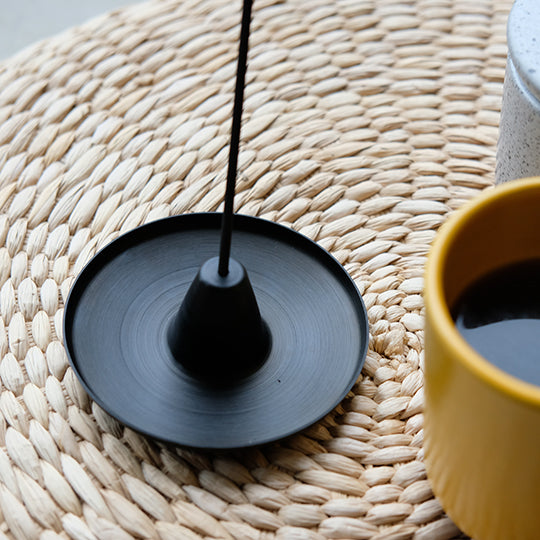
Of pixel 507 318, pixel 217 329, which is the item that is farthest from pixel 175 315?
pixel 507 318

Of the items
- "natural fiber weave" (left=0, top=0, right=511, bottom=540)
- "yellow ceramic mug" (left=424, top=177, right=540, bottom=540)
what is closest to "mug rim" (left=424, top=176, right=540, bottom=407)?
"yellow ceramic mug" (left=424, top=177, right=540, bottom=540)

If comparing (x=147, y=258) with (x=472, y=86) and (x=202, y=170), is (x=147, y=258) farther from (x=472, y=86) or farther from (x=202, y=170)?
(x=472, y=86)

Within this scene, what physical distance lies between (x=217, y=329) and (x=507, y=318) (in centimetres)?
11

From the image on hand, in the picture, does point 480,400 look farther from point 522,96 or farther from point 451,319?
point 522,96

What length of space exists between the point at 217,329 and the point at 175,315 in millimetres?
31

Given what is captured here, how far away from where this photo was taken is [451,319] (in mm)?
277

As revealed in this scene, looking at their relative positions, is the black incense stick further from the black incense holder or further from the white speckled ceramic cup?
the white speckled ceramic cup

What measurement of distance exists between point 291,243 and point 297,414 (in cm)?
9

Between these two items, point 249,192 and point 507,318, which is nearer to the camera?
point 507,318

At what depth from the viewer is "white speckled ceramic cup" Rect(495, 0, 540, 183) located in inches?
13.5

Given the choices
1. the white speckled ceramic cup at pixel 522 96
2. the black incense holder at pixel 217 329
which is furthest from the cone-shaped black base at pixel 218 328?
the white speckled ceramic cup at pixel 522 96

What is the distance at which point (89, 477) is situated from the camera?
35 centimetres

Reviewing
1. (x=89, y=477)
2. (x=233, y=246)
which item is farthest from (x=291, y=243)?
(x=89, y=477)

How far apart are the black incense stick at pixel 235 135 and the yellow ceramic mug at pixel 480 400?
80 millimetres
